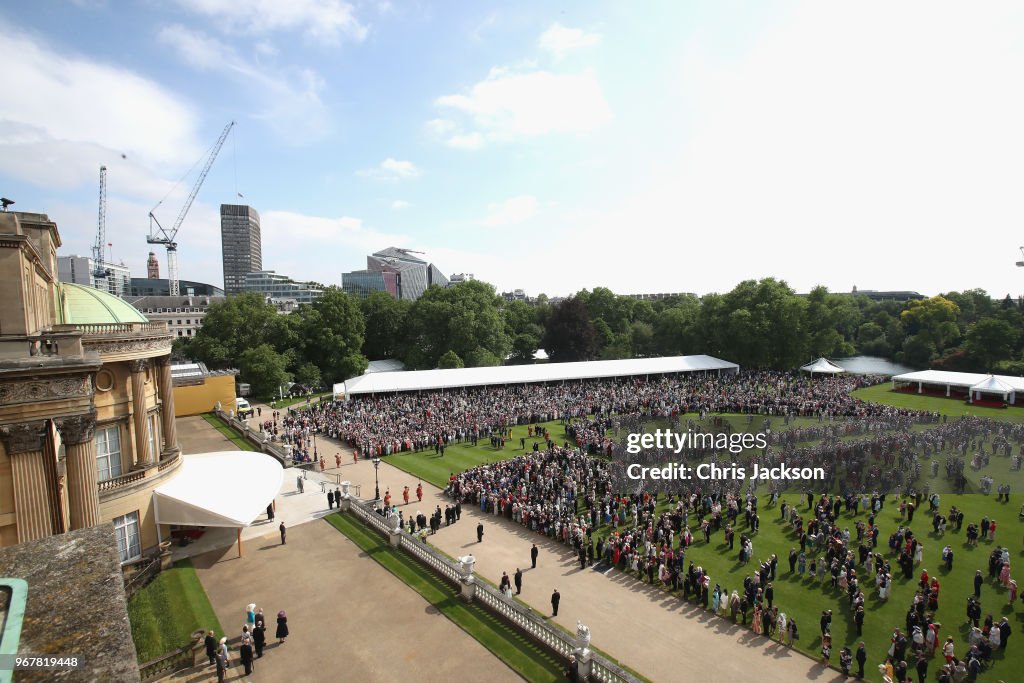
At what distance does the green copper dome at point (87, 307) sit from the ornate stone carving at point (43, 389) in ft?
23.6

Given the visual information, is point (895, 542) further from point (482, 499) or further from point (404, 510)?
point (404, 510)

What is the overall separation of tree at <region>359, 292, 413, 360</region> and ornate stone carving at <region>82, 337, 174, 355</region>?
47.7 m

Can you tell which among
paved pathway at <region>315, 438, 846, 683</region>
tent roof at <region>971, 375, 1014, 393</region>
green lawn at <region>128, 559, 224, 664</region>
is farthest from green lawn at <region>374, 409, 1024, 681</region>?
tent roof at <region>971, 375, 1014, 393</region>

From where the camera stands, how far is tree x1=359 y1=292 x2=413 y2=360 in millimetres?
68562

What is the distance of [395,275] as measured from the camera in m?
146

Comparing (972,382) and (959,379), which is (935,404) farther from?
(959,379)

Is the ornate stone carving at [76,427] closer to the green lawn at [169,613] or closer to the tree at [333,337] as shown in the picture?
the green lawn at [169,613]

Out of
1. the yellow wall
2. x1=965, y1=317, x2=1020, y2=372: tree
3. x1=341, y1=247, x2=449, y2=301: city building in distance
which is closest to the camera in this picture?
the yellow wall

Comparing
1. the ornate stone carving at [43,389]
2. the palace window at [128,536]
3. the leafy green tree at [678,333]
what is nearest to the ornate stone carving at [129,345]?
the ornate stone carving at [43,389]

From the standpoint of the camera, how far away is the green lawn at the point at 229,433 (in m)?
33.2

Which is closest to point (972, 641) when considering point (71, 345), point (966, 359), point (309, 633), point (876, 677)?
point (876, 677)

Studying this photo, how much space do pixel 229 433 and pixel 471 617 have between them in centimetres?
2940

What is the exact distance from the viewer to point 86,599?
546 cm

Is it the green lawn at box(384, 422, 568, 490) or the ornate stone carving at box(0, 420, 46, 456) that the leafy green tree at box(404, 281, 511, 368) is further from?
the ornate stone carving at box(0, 420, 46, 456)
